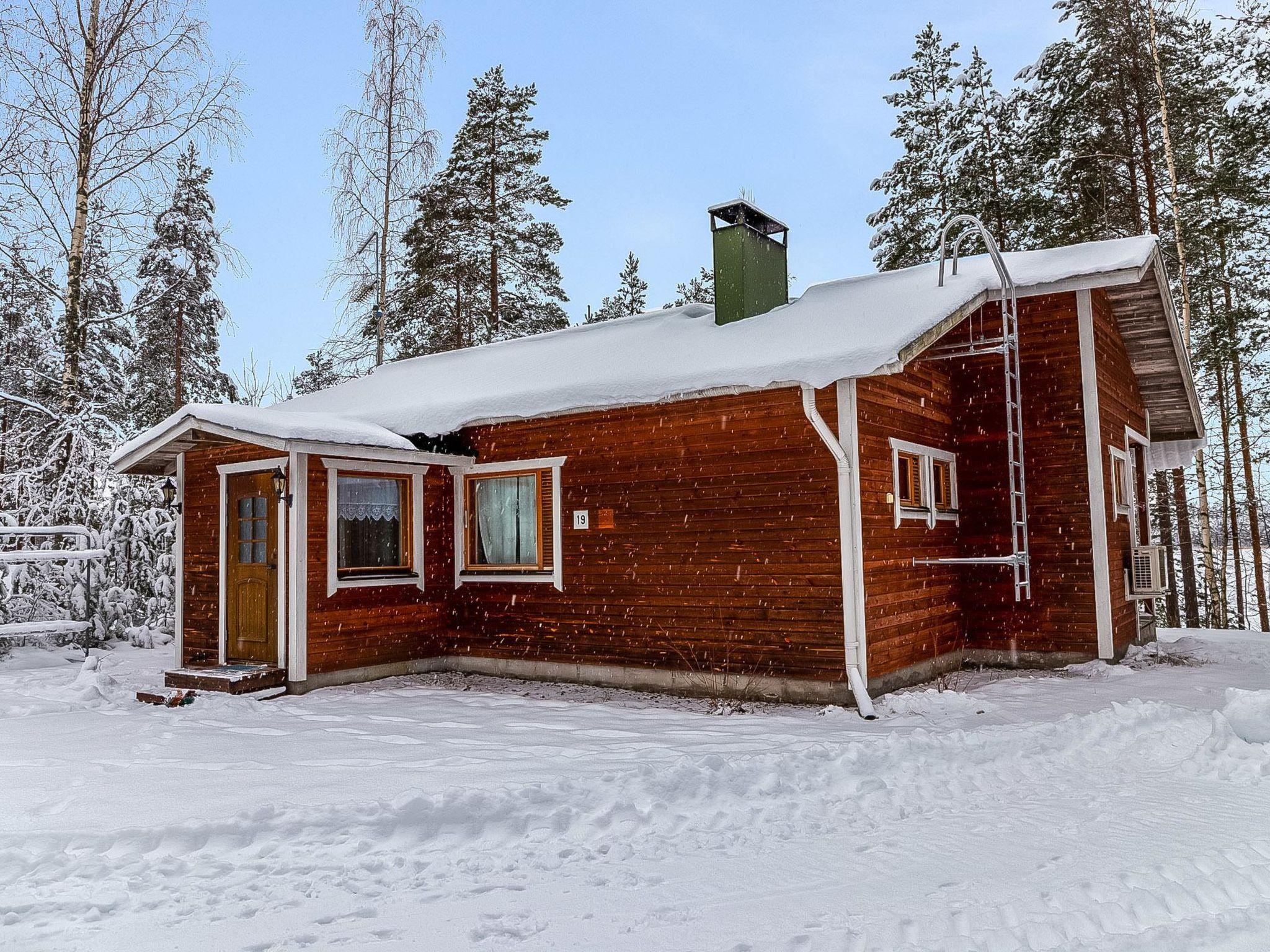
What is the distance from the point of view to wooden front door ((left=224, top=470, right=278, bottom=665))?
9297 mm

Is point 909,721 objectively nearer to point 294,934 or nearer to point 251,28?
point 294,934

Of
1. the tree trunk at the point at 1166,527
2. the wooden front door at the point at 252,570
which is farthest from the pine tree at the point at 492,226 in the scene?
the tree trunk at the point at 1166,527

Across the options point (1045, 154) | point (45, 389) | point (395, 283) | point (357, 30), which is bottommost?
point (45, 389)

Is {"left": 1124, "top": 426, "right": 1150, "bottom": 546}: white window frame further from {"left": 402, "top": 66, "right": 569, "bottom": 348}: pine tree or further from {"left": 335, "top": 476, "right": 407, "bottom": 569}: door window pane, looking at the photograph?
{"left": 402, "top": 66, "right": 569, "bottom": 348}: pine tree

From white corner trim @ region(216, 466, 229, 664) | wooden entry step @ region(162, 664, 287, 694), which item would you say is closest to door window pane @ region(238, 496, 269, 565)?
white corner trim @ region(216, 466, 229, 664)

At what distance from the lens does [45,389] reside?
18.0 metres

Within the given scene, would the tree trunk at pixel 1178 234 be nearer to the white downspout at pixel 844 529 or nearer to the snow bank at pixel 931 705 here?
the snow bank at pixel 931 705

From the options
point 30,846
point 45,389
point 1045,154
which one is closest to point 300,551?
point 30,846

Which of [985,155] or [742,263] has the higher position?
[985,155]

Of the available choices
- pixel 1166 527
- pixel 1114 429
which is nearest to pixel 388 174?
pixel 1114 429

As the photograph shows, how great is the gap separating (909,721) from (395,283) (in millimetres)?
14671

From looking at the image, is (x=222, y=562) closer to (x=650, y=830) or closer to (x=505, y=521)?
(x=505, y=521)

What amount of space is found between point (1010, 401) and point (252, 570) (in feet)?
26.1

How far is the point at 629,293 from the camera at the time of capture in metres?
33.8
